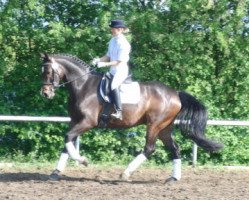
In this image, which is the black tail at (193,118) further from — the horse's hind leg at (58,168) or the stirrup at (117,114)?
the horse's hind leg at (58,168)

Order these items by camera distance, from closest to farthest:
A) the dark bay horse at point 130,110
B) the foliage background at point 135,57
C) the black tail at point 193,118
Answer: the dark bay horse at point 130,110
the black tail at point 193,118
the foliage background at point 135,57

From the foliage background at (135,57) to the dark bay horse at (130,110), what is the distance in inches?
107

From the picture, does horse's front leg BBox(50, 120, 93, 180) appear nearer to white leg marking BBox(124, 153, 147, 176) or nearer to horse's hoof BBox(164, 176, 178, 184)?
white leg marking BBox(124, 153, 147, 176)


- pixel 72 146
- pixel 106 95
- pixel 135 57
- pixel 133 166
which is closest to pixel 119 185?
pixel 133 166

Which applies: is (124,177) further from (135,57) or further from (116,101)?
(135,57)

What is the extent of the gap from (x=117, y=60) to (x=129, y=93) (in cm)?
64

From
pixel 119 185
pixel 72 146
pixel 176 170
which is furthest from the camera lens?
pixel 176 170

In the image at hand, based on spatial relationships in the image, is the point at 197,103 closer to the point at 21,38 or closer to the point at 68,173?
the point at 68,173

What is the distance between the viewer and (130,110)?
35.2 ft

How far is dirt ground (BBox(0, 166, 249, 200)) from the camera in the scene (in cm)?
861

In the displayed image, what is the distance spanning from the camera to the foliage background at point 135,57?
531 inches

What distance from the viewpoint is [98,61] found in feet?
34.4

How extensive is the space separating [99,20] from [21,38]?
79.9 inches

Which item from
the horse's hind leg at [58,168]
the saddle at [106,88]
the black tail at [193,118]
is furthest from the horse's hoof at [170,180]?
the horse's hind leg at [58,168]
